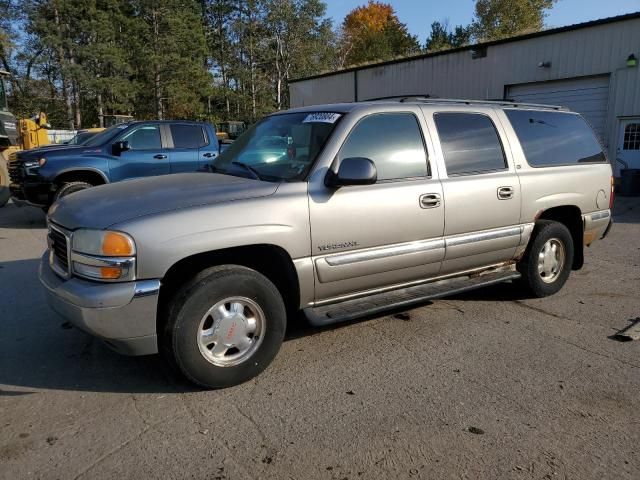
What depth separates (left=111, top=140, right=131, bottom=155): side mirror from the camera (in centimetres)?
916

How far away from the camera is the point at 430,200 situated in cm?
398

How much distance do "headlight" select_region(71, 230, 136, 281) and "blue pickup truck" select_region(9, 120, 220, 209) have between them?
6.47m

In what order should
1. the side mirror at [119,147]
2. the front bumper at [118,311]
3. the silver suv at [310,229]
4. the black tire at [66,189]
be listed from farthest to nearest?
the side mirror at [119,147]
the black tire at [66,189]
the silver suv at [310,229]
the front bumper at [118,311]

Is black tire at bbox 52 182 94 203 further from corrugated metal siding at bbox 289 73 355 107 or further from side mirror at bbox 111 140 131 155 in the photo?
corrugated metal siding at bbox 289 73 355 107

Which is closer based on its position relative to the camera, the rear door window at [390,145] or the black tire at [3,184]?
the rear door window at [390,145]

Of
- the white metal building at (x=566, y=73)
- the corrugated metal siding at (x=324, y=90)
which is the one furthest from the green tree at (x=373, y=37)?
the white metal building at (x=566, y=73)

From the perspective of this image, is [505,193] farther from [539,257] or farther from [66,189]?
[66,189]

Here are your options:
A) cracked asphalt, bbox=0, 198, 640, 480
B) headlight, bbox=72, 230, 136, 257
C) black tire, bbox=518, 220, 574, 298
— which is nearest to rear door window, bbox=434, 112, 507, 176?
black tire, bbox=518, 220, 574, 298

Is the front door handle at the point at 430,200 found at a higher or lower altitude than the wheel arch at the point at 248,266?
higher

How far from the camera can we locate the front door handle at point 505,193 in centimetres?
444

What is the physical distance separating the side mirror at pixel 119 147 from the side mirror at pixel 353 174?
683 cm

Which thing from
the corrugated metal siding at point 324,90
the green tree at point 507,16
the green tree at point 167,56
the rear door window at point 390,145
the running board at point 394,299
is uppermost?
the green tree at point 507,16

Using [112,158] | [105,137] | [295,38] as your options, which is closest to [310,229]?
[112,158]

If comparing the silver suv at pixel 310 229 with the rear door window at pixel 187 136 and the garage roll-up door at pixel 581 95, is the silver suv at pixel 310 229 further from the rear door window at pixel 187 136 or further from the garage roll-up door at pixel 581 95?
the garage roll-up door at pixel 581 95
